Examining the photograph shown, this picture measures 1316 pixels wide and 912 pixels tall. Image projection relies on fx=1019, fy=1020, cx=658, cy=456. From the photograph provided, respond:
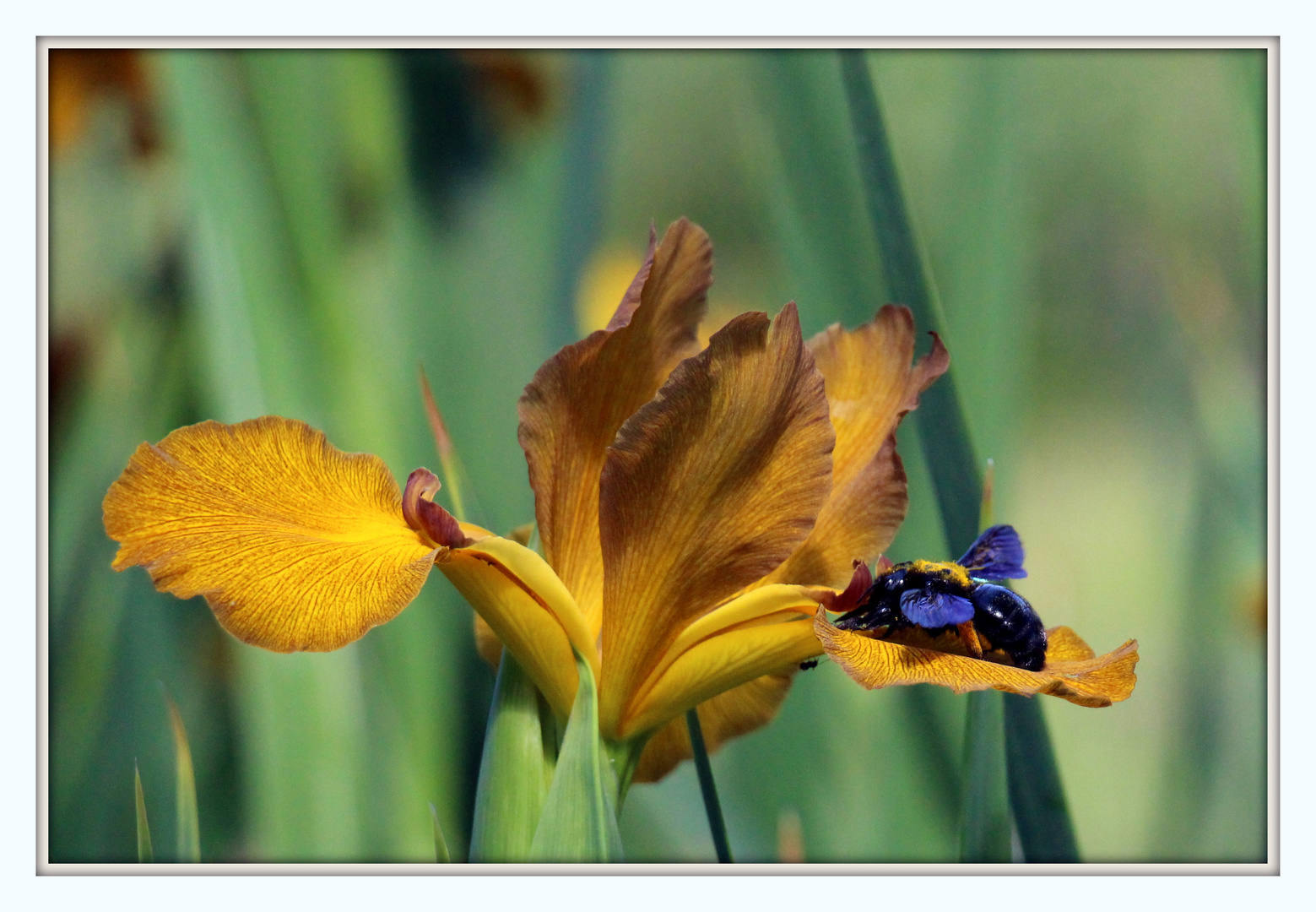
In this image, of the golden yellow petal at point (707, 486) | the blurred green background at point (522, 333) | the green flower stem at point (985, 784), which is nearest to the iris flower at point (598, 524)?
the golden yellow petal at point (707, 486)

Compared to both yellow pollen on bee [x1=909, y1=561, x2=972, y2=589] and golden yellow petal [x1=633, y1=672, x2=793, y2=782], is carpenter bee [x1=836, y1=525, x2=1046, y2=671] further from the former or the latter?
golden yellow petal [x1=633, y1=672, x2=793, y2=782]

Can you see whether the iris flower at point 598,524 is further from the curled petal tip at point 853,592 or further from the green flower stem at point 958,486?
the green flower stem at point 958,486

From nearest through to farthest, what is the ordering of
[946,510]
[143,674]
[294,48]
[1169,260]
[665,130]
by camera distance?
1. [946,510]
2. [294,48]
3. [143,674]
4. [1169,260]
5. [665,130]

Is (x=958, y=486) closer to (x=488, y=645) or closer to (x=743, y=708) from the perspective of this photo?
(x=743, y=708)

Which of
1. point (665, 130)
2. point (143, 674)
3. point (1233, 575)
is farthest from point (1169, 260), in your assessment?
point (143, 674)

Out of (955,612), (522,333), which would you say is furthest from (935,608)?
(522,333)

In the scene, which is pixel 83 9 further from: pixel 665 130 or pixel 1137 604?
pixel 1137 604
